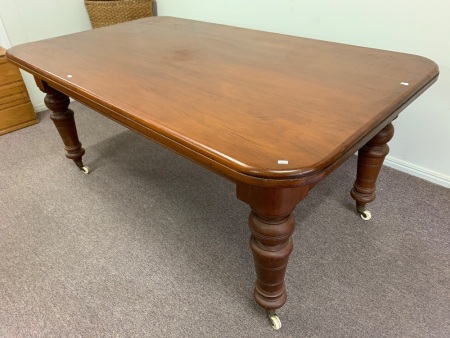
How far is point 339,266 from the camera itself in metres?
1.16

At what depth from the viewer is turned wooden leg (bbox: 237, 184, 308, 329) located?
71 centimetres

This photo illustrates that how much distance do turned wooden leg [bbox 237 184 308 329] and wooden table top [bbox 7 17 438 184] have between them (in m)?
0.08

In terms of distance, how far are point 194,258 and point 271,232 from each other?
1.71ft

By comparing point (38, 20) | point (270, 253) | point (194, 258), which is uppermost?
point (38, 20)

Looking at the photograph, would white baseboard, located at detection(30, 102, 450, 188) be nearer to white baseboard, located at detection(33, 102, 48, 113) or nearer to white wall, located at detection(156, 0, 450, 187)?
white wall, located at detection(156, 0, 450, 187)

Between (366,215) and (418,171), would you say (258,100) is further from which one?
(418,171)

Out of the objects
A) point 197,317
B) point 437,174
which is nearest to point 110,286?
point 197,317

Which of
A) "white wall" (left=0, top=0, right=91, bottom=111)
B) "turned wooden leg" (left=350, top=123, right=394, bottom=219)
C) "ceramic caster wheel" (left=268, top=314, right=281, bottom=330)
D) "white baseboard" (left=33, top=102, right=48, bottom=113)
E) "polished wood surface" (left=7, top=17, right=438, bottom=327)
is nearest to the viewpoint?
"polished wood surface" (left=7, top=17, right=438, bottom=327)

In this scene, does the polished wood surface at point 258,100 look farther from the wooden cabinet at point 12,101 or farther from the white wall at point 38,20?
the white wall at point 38,20

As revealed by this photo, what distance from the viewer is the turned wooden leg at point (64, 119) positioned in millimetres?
1439

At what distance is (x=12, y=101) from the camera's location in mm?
2012

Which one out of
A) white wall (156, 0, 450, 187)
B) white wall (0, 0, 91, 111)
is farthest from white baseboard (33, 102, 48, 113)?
white wall (156, 0, 450, 187)

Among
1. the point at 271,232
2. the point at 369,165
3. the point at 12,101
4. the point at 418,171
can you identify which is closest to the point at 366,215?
the point at 369,165

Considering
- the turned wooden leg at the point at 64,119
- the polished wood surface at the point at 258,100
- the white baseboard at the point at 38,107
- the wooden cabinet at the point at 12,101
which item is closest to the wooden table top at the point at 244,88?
the polished wood surface at the point at 258,100
